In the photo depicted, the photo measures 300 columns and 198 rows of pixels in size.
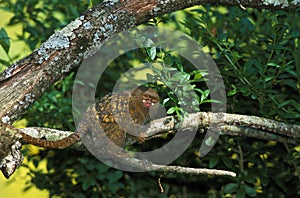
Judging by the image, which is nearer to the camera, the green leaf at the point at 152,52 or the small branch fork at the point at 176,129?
the small branch fork at the point at 176,129

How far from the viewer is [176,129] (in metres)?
1.62

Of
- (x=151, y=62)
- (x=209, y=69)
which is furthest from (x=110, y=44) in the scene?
(x=151, y=62)

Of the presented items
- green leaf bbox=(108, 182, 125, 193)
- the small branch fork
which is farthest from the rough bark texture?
green leaf bbox=(108, 182, 125, 193)

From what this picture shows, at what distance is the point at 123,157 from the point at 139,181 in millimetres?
624

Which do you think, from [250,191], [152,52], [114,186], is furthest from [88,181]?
[152,52]

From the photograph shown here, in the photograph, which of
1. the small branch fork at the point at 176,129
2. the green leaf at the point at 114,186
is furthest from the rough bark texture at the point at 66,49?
the green leaf at the point at 114,186

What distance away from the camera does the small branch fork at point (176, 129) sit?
1.35 m

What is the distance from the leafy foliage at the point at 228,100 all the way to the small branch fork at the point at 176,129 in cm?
5

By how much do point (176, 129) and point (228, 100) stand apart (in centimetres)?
37

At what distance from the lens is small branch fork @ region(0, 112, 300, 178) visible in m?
1.35

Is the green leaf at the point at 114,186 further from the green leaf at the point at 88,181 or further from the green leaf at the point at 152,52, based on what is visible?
the green leaf at the point at 152,52

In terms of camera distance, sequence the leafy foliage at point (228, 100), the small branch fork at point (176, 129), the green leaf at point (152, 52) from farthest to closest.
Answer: the leafy foliage at point (228, 100), the green leaf at point (152, 52), the small branch fork at point (176, 129)

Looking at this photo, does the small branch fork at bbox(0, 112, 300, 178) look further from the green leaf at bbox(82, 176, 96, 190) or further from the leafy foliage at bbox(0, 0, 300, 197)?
the green leaf at bbox(82, 176, 96, 190)

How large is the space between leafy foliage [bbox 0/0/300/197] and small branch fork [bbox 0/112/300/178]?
0.05m
